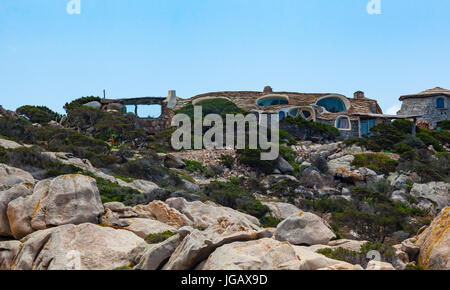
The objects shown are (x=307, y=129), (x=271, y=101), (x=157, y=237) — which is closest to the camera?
(x=157, y=237)

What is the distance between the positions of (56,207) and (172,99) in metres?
44.2

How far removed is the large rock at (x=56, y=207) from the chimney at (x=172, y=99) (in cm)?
4234

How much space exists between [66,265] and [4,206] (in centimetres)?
418

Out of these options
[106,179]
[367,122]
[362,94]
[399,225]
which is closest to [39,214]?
[106,179]

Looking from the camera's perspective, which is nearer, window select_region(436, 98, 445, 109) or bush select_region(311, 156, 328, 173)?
bush select_region(311, 156, 328, 173)

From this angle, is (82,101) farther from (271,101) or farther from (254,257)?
(254,257)

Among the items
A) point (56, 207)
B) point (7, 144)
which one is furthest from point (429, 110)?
point (56, 207)

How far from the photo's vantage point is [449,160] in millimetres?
36781

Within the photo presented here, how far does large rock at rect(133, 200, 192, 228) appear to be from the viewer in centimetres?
1541

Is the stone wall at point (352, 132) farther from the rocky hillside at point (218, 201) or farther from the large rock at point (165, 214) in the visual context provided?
the large rock at point (165, 214)

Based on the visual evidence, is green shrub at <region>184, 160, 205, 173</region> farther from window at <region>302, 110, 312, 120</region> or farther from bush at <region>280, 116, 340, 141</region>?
window at <region>302, 110, 312, 120</region>

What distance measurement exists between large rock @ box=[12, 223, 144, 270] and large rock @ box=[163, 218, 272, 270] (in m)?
1.67

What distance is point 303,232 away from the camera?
1286 centimetres

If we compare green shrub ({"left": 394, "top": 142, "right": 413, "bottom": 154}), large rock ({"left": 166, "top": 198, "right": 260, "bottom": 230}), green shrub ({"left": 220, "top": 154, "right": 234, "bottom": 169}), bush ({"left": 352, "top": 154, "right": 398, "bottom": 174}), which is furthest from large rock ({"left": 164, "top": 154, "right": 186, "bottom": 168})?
green shrub ({"left": 394, "top": 142, "right": 413, "bottom": 154})
